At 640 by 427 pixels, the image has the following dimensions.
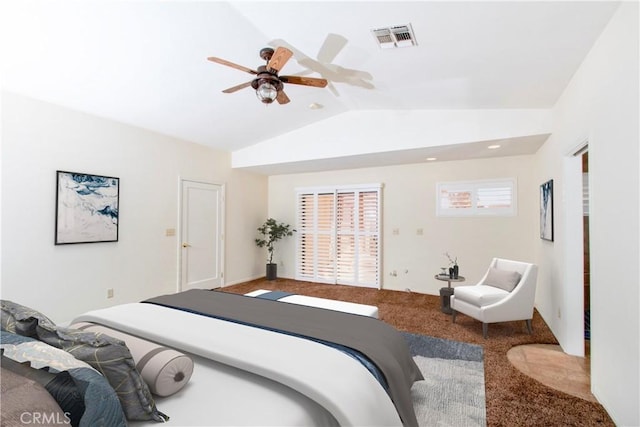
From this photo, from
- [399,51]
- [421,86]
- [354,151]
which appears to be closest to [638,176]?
[399,51]

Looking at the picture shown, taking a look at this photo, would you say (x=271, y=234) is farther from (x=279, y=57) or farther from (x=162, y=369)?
(x=162, y=369)

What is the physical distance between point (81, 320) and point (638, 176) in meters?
3.48

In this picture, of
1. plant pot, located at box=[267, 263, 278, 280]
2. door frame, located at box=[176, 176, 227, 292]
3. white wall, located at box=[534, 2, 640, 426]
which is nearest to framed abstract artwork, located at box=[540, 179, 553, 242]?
white wall, located at box=[534, 2, 640, 426]

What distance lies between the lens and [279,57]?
2.21 metres

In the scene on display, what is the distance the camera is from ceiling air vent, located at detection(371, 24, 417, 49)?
7.31 ft

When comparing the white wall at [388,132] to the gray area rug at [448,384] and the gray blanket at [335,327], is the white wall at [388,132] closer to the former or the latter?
the gray area rug at [448,384]

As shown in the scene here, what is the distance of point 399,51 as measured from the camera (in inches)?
99.7

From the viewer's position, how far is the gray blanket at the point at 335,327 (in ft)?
5.12

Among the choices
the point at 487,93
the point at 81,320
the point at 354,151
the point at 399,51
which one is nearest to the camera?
the point at 81,320

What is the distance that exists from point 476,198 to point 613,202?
3.11m

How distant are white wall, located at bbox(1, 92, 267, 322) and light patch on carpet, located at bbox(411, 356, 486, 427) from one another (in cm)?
374

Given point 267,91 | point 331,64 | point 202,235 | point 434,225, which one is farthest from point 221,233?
point 434,225

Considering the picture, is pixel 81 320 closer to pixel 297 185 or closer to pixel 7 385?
pixel 7 385

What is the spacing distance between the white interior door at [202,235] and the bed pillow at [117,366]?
3.79 meters
